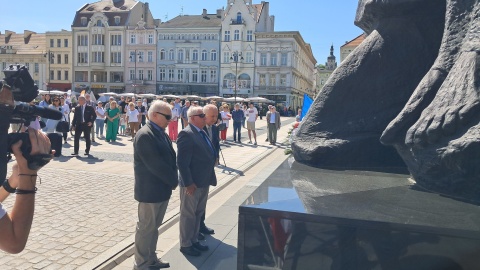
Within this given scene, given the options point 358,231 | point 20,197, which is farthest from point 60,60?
point 358,231

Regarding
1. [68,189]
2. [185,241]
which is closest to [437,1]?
[185,241]

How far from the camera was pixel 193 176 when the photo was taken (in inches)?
187

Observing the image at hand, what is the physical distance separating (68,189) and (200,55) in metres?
50.4

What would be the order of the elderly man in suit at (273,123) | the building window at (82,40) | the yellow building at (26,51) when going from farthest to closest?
the yellow building at (26,51), the building window at (82,40), the elderly man in suit at (273,123)

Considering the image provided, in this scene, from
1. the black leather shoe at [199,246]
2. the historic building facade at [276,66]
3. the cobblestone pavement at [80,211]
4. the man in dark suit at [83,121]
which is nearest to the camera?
the cobblestone pavement at [80,211]

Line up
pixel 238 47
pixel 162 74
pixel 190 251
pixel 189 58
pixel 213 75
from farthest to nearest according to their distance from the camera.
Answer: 1. pixel 162 74
2. pixel 189 58
3. pixel 213 75
4. pixel 238 47
5. pixel 190 251

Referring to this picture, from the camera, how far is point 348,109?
4.22 m

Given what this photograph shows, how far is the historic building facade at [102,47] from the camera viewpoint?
190 feet

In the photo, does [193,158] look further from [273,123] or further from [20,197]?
[273,123]

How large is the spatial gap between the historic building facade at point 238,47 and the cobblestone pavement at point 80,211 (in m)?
44.2

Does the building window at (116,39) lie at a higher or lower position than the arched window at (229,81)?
higher

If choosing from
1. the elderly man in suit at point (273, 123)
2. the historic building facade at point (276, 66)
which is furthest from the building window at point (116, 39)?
the elderly man in suit at point (273, 123)

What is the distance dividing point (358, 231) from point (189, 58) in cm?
5579

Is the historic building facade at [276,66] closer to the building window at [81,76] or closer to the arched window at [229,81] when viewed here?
the arched window at [229,81]
